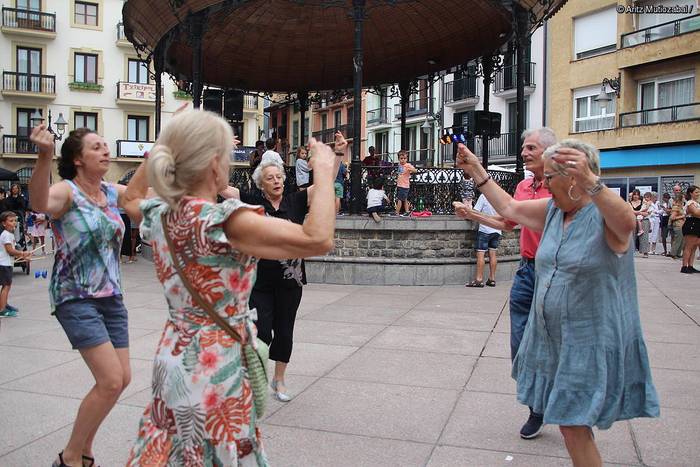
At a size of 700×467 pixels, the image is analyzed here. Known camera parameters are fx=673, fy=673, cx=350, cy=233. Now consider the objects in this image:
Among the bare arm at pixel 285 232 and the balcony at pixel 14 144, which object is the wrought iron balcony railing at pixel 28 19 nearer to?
the balcony at pixel 14 144

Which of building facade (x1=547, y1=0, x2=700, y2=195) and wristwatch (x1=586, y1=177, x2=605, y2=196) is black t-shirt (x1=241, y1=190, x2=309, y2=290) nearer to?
wristwatch (x1=586, y1=177, x2=605, y2=196)

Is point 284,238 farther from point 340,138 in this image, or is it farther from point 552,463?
point 552,463

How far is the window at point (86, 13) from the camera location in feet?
133

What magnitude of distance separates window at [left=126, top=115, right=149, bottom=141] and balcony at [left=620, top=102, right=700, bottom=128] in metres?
28.4

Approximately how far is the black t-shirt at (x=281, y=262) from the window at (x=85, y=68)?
39.6 meters

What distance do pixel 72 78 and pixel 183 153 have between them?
42.3 m

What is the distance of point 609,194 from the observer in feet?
9.38

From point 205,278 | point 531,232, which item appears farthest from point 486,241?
point 205,278

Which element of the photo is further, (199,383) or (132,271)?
(132,271)

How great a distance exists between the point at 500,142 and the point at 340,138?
33.3 metres

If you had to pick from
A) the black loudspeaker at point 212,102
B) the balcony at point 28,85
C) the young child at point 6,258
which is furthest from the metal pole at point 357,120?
the balcony at point 28,85

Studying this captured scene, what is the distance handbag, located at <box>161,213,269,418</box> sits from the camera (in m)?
2.25

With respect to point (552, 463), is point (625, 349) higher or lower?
higher

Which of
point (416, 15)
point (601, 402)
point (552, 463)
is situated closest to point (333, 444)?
point (552, 463)
